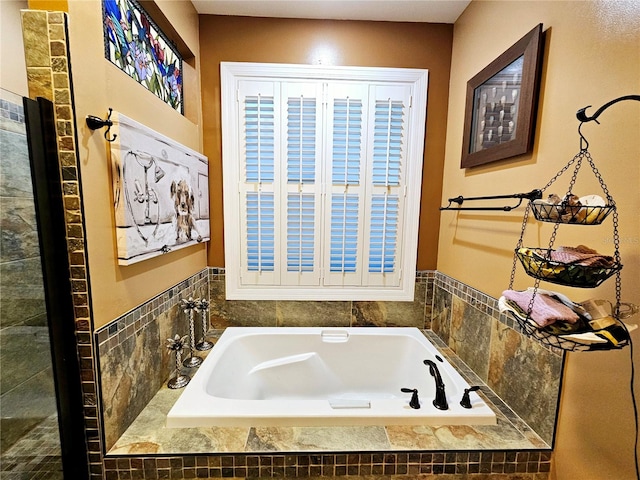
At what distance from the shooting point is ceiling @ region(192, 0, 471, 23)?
1.68 m

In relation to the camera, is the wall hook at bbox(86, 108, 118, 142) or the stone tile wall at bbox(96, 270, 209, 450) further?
the stone tile wall at bbox(96, 270, 209, 450)

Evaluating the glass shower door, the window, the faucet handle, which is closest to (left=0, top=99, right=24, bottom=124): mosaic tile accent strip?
the glass shower door

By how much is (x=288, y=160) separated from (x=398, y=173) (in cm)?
75

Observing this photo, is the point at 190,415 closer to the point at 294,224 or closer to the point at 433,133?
the point at 294,224

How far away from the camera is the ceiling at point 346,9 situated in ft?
5.52

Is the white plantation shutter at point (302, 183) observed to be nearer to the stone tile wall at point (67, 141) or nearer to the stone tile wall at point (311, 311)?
the stone tile wall at point (311, 311)

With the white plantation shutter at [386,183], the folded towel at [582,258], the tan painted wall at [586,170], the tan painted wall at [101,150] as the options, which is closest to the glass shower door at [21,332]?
the tan painted wall at [101,150]

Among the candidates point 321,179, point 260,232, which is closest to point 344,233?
point 321,179

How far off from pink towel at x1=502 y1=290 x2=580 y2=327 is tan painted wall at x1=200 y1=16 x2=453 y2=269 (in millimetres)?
1451

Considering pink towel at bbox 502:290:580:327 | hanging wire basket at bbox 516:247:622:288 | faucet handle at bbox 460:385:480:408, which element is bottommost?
faucet handle at bbox 460:385:480:408

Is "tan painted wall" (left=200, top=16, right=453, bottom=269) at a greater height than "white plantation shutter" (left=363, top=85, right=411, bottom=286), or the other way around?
"tan painted wall" (left=200, top=16, right=453, bottom=269)

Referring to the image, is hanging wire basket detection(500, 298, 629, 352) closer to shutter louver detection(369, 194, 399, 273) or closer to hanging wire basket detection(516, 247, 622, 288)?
hanging wire basket detection(516, 247, 622, 288)

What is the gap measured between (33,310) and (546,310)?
5.06 feet

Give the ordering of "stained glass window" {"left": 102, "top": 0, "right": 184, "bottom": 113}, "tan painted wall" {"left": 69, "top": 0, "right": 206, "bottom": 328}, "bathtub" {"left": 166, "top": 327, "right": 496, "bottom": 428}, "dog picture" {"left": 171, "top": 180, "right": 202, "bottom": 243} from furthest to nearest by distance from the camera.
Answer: "bathtub" {"left": 166, "top": 327, "right": 496, "bottom": 428}
"dog picture" {"left": 171, "top": 180, "right": 202, "bottom": 243}
"stained glass window" {"left": 102, "top": 0, "right": 184, "bottom": 113}
"tan painted wall" {"left": 69, "top": 0, "right": 206, "bottom": 328}
